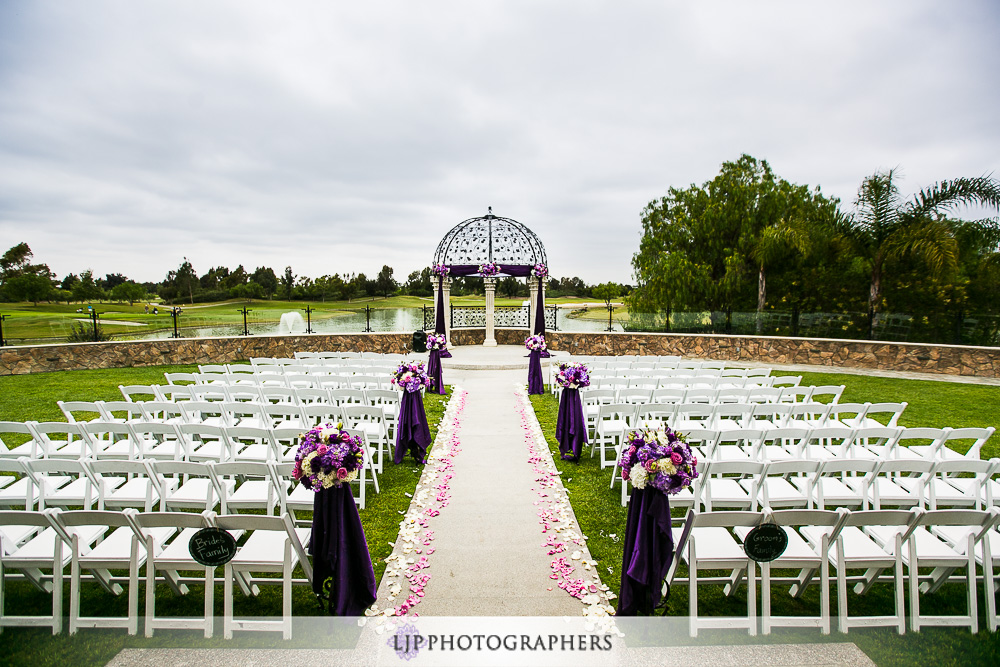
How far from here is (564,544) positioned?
13.4 ft

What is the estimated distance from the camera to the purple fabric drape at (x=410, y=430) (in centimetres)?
629

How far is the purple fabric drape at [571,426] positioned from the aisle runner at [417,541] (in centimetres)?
154

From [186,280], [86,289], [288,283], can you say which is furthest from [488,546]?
[186,280]

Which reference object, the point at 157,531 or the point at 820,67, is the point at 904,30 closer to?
the point at 820,67

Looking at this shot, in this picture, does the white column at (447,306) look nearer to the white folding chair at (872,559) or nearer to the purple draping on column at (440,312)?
the purple draping on column at (440,312)

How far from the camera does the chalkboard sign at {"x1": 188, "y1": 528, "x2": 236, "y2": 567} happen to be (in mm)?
2689

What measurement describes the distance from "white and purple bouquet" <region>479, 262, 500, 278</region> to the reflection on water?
13.2ft

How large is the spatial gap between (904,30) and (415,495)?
8935 millimetres

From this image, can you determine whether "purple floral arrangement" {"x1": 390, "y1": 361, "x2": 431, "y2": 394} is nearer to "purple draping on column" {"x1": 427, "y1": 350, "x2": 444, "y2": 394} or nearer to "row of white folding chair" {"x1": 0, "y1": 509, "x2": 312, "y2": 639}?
"row of white folding chair" {"x1": 0, "y1": 509, "x2": 312, "y2": 639}

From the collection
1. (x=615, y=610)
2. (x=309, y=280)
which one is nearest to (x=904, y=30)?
(x=615, y=610)

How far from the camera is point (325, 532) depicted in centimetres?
313

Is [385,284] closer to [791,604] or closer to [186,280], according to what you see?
[186,280]

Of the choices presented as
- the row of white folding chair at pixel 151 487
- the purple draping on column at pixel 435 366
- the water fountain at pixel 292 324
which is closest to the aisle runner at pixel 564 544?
the row of white folding chair at pixel 151 487

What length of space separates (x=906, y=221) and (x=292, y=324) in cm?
2191
